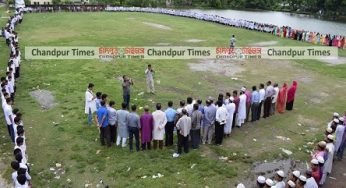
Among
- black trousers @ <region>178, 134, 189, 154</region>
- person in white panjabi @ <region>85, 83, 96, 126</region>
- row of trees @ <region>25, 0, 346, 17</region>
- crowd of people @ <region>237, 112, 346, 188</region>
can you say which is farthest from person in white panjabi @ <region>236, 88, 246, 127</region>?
row of trees @ <region>25, 0, 346, 17</region>

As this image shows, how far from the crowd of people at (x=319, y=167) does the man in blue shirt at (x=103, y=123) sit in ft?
15.1

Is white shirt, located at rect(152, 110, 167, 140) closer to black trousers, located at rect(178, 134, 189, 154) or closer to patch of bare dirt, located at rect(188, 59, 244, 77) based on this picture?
black trousers, located at rect(178, 134, 189, 154)

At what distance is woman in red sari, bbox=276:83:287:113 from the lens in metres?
13.9

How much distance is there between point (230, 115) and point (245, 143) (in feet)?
3.15

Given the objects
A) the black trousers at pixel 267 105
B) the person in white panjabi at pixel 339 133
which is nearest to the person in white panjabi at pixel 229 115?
the black trousers at pixel 267 105

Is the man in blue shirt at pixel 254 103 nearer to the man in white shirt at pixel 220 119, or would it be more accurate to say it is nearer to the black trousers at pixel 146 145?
the man in white shirt at pixel 220 119

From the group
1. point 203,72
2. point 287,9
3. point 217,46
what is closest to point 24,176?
point 203,72

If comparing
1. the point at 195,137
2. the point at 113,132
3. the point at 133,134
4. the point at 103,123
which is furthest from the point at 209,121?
the point at 103,123

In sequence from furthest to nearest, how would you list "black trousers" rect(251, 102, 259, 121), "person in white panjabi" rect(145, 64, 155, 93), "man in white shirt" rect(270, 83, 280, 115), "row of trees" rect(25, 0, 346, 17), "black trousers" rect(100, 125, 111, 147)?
"row of trees" rect(25, 0, 346, 17)
"person in white panjabi" rect(145, 64, 155, 93)
"man in white shirt" rect(270, 83, 280, 115)
"black trousers" rect(251, 102, 259, 121)
"black trousers" rect(100, 125, 111, 147)

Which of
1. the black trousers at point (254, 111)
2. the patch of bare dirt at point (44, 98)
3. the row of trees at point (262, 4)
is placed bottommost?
the patch of bare dirt at point (44, 98)

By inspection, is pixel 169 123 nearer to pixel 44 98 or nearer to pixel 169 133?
pixel 169 133

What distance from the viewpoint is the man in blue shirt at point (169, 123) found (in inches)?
417

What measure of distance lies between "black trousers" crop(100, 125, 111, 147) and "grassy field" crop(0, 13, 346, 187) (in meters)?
0.21

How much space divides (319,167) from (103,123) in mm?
5666
